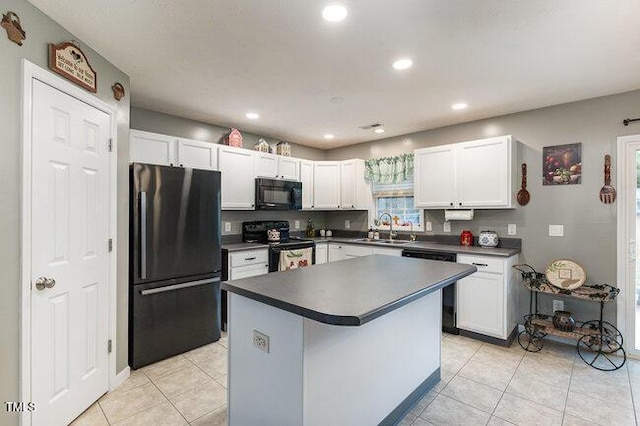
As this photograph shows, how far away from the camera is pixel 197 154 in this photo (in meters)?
3.64

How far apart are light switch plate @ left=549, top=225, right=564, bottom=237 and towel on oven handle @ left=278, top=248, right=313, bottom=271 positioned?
283 centimetres

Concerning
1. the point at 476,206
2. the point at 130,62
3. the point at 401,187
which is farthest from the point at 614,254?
the point at 130,62

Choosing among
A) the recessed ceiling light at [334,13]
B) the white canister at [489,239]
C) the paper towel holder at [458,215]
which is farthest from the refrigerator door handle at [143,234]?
the white canister at [489,239]

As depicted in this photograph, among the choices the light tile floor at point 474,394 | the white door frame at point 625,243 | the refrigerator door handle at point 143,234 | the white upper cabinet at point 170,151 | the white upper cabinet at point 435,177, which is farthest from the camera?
the white upper cabinet at point 435,177

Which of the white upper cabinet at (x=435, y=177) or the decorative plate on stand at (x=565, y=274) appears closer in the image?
the decorative plate on stand at (x=565, y=274)

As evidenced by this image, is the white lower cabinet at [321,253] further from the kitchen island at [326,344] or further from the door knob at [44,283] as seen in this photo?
the door knob at [44,283]

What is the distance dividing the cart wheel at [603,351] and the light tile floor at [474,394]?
0.27 feet

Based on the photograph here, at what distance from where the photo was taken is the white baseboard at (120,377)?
95.4 inches

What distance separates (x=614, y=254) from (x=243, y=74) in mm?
3862

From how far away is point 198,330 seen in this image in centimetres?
315

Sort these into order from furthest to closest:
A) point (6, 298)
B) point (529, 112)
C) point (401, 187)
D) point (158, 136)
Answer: point (401, 187) → point (529, 112) → point (158, 136) → point (6, 298)

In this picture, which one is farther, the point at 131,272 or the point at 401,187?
the point at 401,187

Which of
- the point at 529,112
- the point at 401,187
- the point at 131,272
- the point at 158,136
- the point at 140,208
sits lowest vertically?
the point at 131,272

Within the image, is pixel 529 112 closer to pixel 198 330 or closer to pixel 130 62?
pixel 130 62
